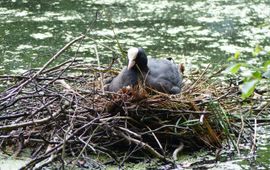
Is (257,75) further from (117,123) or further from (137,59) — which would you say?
(137,59)

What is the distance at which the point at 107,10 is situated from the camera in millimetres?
7062

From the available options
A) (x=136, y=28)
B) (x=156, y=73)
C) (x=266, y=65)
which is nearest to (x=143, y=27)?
(x=136, y=28)

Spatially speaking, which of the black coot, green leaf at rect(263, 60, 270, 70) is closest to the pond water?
the black coot

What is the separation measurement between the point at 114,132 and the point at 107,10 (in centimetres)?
414

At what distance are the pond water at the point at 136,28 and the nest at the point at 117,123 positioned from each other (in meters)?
1.46

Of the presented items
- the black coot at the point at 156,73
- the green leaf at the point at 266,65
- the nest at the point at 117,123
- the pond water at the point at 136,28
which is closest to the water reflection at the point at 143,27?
the pond water at the point at 136,28

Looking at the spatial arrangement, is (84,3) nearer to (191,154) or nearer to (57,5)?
(57,5)

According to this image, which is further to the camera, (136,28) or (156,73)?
(136,28)

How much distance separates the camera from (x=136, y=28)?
6.21 meters

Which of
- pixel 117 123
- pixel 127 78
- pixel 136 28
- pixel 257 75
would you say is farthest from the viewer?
pixel 136 28

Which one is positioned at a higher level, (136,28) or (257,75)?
(257,75)

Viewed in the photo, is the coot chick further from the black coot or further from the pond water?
the pond water

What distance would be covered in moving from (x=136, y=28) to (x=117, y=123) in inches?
125

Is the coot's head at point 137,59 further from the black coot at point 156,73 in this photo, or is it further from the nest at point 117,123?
the nest at point 117,123
